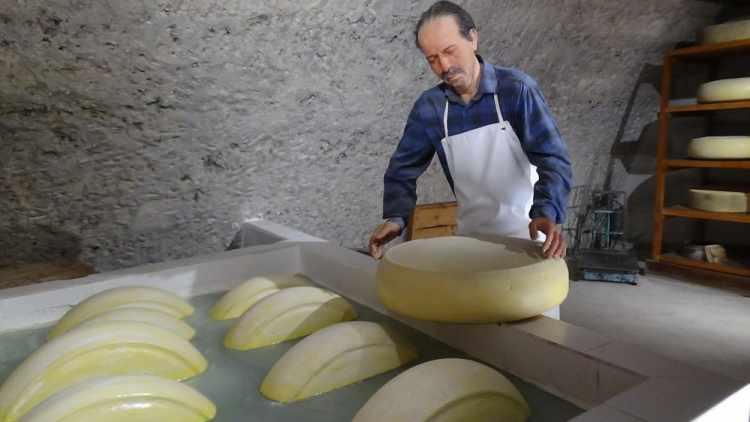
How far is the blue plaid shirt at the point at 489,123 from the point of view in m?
1.63

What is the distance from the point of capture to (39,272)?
73.4 inches

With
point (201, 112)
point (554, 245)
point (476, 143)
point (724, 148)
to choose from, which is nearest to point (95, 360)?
point (554, 245)

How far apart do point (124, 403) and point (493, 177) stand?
1379 millimetres

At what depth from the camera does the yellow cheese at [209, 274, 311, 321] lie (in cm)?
153

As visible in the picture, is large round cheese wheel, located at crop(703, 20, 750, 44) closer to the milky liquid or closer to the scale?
the scale

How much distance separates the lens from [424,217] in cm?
353

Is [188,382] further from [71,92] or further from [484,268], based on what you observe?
[71,92]

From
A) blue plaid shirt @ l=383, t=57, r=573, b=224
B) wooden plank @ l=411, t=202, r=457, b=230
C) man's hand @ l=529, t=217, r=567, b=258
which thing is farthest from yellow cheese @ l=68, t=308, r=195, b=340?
wooden plank @ l=411, t=202, r=457, b=230

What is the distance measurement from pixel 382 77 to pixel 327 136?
40cm

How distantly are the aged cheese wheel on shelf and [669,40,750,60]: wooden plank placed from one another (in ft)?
13.7

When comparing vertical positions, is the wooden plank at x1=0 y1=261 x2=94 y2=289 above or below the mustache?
below

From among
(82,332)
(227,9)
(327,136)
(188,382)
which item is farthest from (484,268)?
(327,136)

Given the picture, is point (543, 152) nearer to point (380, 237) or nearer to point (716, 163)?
point (380, 237)

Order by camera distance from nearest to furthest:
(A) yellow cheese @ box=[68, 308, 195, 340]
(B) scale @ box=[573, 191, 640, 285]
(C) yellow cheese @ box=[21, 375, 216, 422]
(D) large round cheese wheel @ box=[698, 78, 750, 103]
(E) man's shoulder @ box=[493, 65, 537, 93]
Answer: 1. (C) yellow cheese @ box=[21, 375, 216, 422]
2. (A) yellow cheese @ box=[68, 308, 195, 340]
3. (E) man's shoulder @ box=[493, 65, 537, 93]
4. (D) large round cheese wheel @ box=[698, 78, 750, 103]
5. (B) scale @ box=[573, 191, 640, 285]
